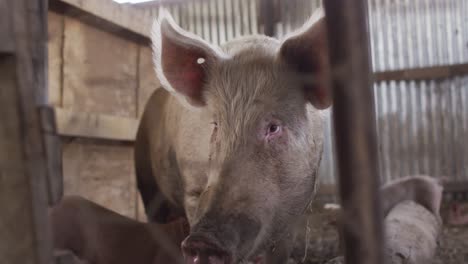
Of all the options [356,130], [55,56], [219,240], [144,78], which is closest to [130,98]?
[144,78]

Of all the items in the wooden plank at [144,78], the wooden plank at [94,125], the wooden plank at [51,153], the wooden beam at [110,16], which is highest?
the wooden beam at [110,16]

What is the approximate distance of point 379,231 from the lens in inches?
28.8

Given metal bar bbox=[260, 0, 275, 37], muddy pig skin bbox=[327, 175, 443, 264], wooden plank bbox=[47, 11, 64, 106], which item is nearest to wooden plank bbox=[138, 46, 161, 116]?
wooden plank bbox=[47, 11, 64, 106]

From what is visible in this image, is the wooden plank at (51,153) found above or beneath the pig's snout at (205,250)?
above

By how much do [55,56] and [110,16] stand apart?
563mm

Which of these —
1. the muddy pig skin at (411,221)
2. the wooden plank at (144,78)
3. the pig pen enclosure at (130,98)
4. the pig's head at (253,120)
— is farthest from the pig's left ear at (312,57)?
the wooden plank at (144,78)

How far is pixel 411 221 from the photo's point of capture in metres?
2.95

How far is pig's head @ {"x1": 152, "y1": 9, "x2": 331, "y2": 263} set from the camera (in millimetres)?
1528

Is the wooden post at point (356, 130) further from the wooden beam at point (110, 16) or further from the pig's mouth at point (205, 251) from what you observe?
the wooden beam at point (110, 16)

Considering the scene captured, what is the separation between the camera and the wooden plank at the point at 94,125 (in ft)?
9.46

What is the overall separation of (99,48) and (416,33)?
171 inches

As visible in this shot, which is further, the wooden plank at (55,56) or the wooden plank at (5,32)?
the wooden plank at (55,56)

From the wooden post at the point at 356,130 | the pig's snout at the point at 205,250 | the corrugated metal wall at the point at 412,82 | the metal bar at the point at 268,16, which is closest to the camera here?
the wooden post at the point at 356,130

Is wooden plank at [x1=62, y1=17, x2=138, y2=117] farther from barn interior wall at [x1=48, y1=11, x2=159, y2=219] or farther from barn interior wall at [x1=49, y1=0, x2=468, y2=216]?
barn interior wall at [x1=49, y1=0, x2=468, y2=216]
